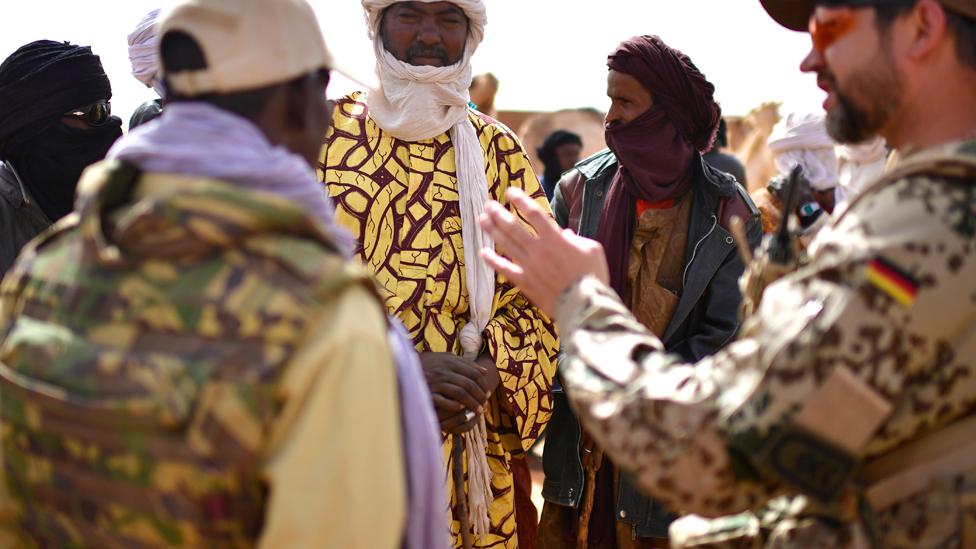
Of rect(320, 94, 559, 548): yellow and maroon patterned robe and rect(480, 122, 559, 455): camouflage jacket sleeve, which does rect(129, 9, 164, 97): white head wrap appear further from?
rect(480, 122, 559, 455): camouflage jacket sleeve

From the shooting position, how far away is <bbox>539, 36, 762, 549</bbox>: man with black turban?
4191mm

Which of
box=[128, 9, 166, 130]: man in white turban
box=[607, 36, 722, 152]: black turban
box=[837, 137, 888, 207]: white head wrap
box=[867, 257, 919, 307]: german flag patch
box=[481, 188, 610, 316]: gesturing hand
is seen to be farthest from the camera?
box=[837, 137, 888, 207]: white head wrap

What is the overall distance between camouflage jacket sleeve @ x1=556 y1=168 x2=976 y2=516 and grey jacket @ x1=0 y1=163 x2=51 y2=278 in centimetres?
266

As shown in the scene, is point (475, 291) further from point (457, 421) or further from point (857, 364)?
point (857, 364)

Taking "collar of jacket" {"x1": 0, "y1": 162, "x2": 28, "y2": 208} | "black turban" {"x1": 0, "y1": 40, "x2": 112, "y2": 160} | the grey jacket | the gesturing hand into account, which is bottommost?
the grey jacket

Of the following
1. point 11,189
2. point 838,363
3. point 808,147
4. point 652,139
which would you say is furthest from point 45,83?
point 808,147

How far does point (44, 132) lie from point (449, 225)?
155 centimetres

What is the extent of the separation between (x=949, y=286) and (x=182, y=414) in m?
1.33

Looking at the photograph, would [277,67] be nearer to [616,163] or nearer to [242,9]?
[242,9]

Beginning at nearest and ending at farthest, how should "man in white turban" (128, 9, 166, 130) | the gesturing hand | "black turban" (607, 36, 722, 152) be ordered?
the gesturing hand
"black turban" (607, 36, 722, 152)
"man in white turban" (128, 9, 166, 130)

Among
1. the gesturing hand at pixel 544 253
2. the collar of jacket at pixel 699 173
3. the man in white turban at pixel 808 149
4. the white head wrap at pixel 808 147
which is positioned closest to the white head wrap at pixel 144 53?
the collar of jacket at pixel 699 173

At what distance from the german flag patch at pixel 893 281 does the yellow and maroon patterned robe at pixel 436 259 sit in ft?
7.17

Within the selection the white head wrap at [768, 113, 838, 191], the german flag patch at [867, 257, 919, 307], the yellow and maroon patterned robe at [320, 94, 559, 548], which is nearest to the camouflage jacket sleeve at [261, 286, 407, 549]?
the german flag patch at [867, 257, 919, 307]

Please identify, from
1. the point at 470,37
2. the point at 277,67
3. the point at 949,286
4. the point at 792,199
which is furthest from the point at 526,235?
the point at 470,37
